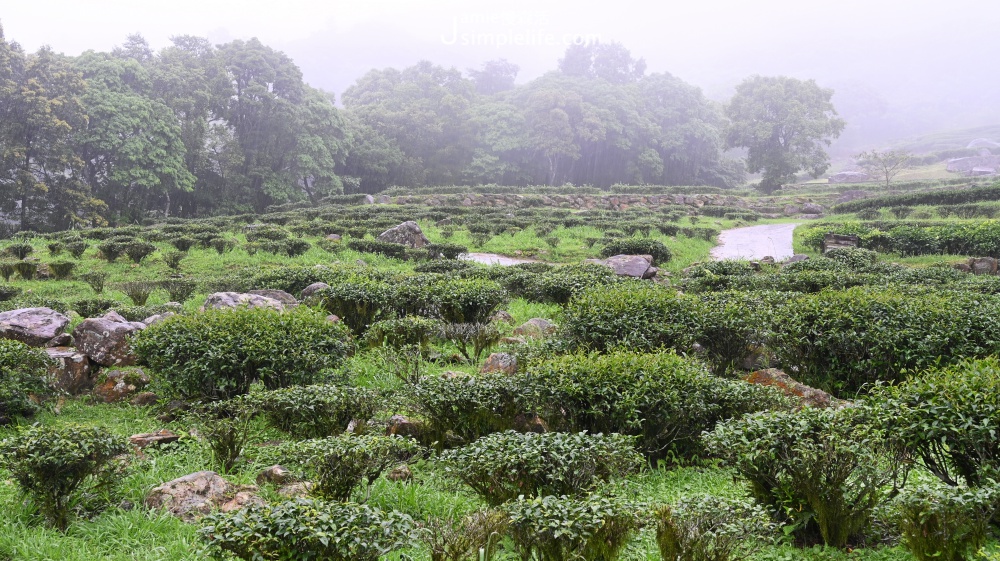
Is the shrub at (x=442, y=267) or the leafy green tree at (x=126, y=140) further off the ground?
the leafy green tree at (x=126, y=140)

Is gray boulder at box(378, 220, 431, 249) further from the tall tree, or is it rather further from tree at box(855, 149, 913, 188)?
tree at box(855, 149, 913, 188)

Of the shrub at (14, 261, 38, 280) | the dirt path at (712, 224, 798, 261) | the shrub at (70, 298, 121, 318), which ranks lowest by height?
the dirt path at (712, 224, 798, 261)

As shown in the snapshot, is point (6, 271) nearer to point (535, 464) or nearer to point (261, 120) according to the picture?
point (535, 464)

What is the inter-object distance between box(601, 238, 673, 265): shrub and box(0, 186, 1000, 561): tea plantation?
694 centimetres

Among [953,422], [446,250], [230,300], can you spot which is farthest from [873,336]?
[446,250]

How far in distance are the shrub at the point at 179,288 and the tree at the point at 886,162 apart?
4770 cm

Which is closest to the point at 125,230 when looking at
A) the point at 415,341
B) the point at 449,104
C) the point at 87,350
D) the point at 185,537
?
the point at 87,350

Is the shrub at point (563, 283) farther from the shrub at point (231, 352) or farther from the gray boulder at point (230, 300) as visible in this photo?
the shrub at point (231, 352)

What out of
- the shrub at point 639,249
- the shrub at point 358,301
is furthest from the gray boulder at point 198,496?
the shrub at point 639,249

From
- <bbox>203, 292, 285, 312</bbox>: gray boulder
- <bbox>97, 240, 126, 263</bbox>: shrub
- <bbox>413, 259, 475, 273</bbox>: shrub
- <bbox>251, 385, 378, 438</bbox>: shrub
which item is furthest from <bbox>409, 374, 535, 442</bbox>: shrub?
<bbox>97, 240, 126, 263</bbox>: shrub

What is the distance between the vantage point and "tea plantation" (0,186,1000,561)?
3605mm

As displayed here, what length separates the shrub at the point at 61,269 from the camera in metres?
14.7

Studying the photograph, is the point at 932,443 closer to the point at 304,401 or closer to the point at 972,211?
the point at 304,401

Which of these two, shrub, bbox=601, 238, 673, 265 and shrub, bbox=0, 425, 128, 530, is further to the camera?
shrub, bbox=601, 238, 673, 265
